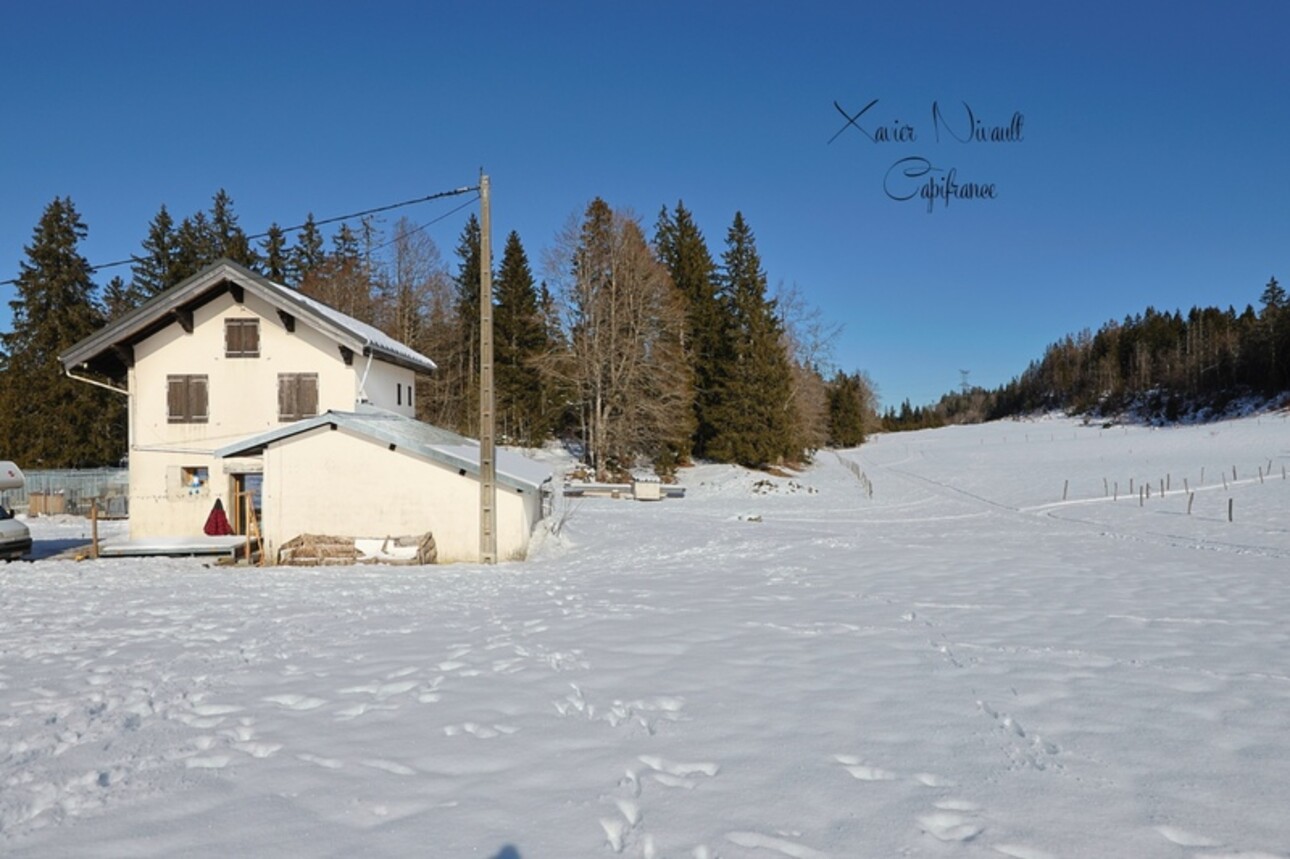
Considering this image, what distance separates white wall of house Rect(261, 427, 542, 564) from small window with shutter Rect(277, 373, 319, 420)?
16.2ft

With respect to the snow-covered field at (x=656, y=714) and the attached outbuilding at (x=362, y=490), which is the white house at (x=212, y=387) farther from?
the snow-covered field at (x=656, y=714)

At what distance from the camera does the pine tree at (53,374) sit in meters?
38.5

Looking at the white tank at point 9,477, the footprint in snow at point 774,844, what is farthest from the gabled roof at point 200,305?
the footprint in snow at point 774,844

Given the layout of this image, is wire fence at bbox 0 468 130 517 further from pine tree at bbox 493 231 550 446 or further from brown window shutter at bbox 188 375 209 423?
pine tree at bbox 493 231 550 446

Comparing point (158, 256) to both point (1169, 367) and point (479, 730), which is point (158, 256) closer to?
point (479, 730)

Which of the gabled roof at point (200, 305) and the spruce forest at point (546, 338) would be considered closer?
the gabled roof at point (200, 305)

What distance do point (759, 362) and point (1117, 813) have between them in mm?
42988

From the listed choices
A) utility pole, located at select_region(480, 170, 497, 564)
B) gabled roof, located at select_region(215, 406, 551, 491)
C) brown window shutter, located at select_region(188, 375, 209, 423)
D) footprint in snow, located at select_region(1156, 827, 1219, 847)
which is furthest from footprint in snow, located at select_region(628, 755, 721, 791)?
brown window shutter, located at select_region(188, 375, 209, 423)

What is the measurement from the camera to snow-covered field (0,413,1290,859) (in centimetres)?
402

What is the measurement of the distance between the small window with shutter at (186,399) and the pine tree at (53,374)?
70.8 ft

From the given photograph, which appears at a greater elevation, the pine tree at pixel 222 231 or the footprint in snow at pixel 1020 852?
the pine tree at pixel 222 231

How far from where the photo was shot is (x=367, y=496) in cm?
1708

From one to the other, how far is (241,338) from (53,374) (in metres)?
25.3

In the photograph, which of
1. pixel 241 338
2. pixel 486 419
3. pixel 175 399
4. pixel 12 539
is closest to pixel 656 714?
pixel 486 419
